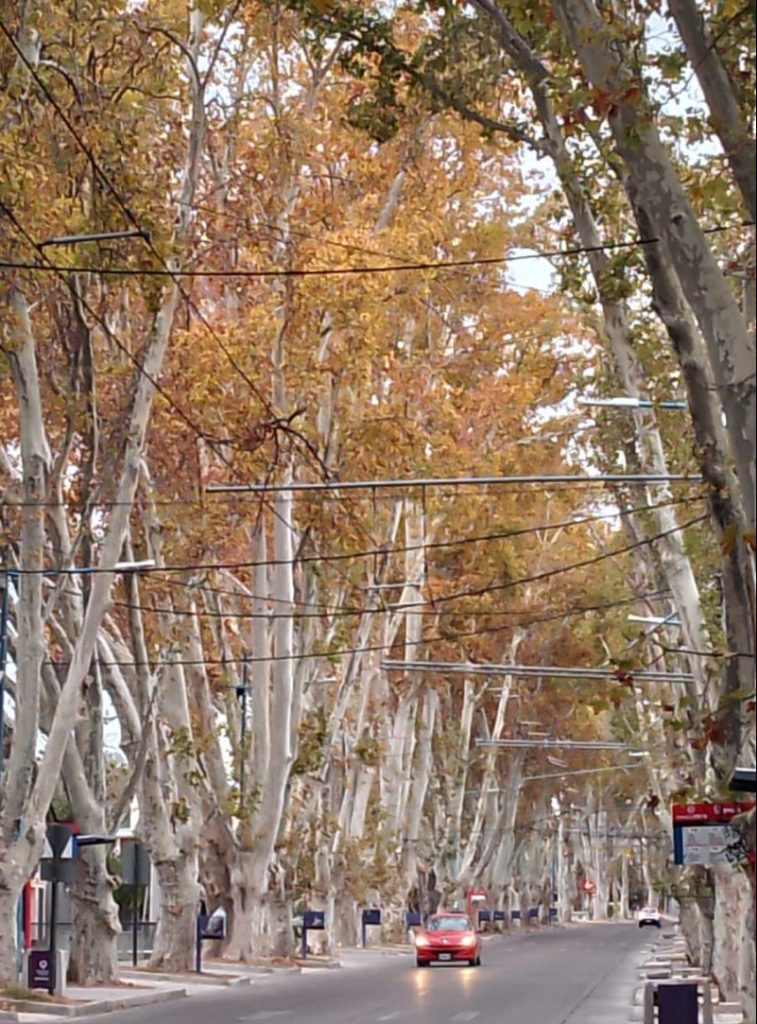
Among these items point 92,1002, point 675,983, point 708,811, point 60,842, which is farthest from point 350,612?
point 708,811

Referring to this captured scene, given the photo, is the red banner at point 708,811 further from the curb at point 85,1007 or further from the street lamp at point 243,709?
the street lamp at point 243,709

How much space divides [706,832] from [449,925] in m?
34.6

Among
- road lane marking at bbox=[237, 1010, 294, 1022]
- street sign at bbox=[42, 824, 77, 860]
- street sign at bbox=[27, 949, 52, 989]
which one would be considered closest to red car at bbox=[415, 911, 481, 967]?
street sign at bbox=[42, 824, 77, 860]

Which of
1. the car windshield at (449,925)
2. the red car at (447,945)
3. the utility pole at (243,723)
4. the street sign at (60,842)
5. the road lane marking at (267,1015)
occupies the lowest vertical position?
the road lane marking at (267,1015)

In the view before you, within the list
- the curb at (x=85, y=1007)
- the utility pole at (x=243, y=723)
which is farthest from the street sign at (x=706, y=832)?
the utility pole at (x=243, y=723)

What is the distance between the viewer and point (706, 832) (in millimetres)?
18375

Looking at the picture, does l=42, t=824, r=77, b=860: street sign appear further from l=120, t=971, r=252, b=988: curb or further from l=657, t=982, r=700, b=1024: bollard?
l=657, t=982, r=700, b=1024: bollard

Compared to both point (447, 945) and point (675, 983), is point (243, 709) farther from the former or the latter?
point (675, 983)

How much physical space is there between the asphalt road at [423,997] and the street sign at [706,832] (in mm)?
7594

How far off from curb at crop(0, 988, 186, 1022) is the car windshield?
22025 mm

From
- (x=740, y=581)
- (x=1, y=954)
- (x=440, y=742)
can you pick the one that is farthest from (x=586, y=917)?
(x=740, y=581)

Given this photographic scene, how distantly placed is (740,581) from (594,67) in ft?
15.3

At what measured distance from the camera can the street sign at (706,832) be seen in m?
16.5

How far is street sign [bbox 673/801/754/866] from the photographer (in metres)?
16.5
